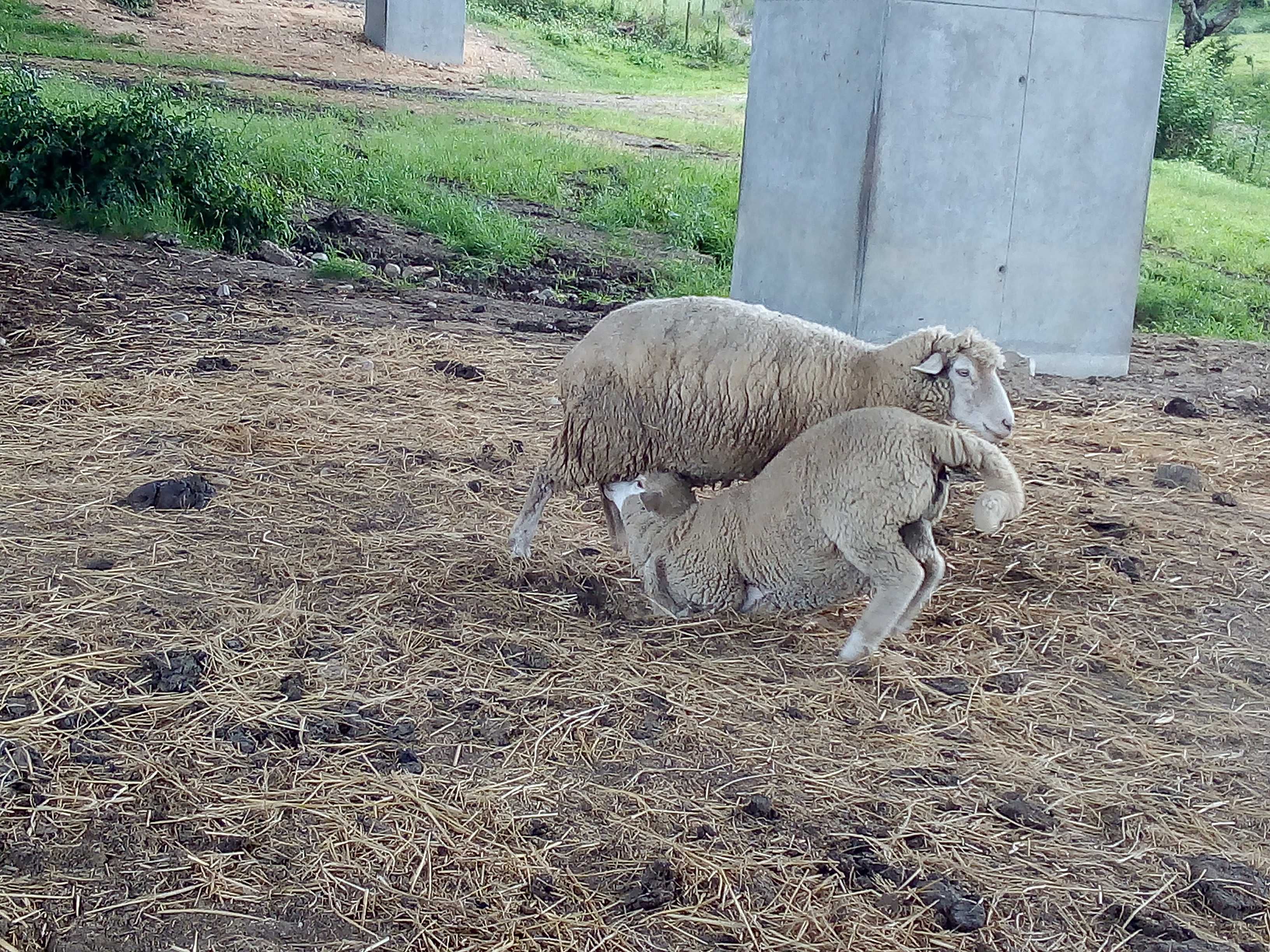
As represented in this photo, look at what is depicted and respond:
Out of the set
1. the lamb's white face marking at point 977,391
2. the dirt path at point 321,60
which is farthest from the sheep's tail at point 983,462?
the dirt path at point 321,60

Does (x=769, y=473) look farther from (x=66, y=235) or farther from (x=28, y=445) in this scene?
(x=66, y=235)

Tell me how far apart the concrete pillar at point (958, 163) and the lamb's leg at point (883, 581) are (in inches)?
143

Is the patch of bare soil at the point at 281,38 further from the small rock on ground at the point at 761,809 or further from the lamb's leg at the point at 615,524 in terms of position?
the small rock on ground at the point at 761,809

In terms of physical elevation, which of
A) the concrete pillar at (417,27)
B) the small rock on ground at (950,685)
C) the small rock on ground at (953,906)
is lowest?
the small rock on ground at (953,906)

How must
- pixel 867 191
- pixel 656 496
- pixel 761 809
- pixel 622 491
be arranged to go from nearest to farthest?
pixel 761 809 → pixel 656 496 → pixel 622 491 → pixel 867 191

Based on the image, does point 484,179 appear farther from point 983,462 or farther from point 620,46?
point 620,46

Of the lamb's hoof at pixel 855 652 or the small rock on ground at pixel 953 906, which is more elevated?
the lamb's hoof at pixel 855 652

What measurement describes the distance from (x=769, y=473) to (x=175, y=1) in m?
23.2

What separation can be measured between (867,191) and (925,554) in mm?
3783

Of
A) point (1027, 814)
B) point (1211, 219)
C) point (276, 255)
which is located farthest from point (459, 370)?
point (1211, 219)

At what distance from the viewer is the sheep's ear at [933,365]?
4340 mm

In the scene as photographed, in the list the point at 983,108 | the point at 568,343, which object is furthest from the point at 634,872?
the point at 983,108

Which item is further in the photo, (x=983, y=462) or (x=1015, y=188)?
(x=1015, y=188)

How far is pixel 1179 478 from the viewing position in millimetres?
5707
